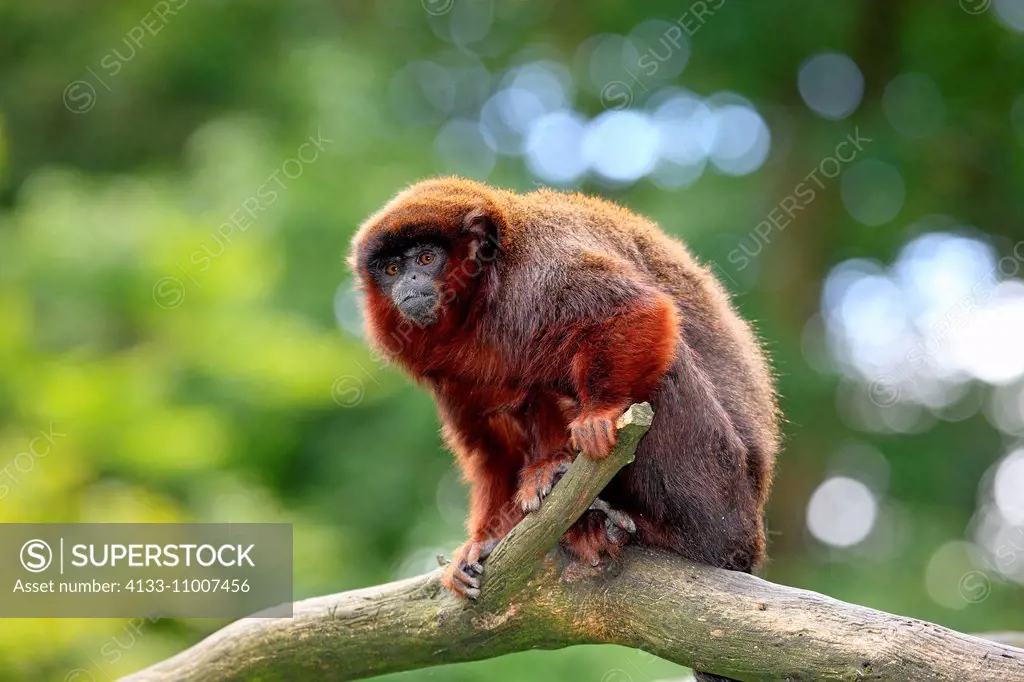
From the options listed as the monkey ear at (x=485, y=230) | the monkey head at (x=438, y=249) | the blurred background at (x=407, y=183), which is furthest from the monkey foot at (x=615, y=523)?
the blurred background at (x=407, y=183)

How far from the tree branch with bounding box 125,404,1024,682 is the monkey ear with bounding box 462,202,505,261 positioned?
3.56 feet

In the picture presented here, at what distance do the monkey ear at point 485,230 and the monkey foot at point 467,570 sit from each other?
1.12 m

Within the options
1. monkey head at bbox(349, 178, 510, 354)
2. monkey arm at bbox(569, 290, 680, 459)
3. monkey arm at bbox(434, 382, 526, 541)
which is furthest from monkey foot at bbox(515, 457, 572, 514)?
monkey head at bbox(349, 178, 510, 354)

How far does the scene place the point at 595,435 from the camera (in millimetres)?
3324

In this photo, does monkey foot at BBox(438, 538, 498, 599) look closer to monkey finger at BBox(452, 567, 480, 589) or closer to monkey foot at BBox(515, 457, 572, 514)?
monkey finger at BBox(452, 567, 480, 589)

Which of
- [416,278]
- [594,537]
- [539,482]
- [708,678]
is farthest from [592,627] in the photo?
[416,278]

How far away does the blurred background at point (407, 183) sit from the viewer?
7.81m

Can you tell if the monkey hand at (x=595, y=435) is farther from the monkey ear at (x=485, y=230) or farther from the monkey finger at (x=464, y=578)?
the monkey ear at (x=485, y=230)

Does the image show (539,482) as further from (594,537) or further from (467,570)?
(467,570)

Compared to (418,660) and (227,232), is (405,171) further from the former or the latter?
(418,660)

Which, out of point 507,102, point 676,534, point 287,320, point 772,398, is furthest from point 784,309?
point 676,534

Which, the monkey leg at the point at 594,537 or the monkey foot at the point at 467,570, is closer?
the monkey leg at the point at 594,537

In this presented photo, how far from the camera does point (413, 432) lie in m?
9.55

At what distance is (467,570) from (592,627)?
0.50 metres
